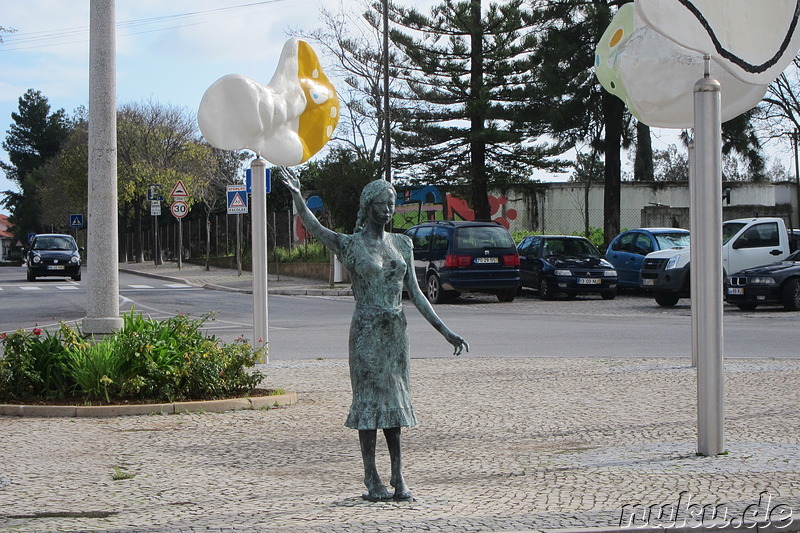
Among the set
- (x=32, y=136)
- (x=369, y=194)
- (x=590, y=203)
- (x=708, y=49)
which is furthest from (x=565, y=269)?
(x=32, y=136)

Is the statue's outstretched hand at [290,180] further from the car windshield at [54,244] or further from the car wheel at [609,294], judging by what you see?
the car windshield at [54,244]

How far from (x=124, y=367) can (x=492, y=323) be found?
10.7 meters

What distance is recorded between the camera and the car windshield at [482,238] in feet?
78.5

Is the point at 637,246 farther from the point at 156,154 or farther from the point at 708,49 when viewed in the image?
the point at 156,154

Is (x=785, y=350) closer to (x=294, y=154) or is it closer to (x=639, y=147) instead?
(x=294, y=154)

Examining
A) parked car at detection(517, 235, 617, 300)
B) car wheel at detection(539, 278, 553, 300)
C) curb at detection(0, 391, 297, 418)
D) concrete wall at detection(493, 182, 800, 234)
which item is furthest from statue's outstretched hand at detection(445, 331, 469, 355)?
concrete wall at detection(493, 182, 800, 234)

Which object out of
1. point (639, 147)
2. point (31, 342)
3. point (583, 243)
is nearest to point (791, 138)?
point (639, 147)

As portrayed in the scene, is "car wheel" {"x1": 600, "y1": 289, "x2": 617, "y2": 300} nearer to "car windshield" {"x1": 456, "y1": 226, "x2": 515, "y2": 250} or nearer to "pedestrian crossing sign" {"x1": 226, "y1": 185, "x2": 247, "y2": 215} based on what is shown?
"car windshield" {"x1": 456, "y1": 226, "x2": 515, "y2": 250}

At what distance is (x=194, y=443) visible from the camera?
757cm

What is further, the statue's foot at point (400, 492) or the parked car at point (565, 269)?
the parked car at point (565, 269)

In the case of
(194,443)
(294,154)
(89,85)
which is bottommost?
(194,443)

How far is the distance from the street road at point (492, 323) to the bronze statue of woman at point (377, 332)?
7867 mm

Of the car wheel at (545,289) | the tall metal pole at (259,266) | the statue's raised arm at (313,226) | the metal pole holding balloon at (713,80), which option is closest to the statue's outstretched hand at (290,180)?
the statue's raised arm at (313,226)

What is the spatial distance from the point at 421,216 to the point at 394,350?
4177cm
